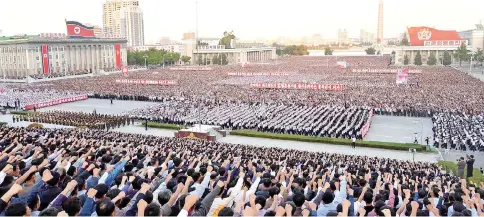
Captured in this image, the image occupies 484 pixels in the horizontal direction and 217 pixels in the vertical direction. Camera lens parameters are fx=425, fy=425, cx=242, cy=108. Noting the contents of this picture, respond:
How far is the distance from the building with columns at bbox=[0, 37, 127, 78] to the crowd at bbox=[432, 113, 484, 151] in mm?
70817

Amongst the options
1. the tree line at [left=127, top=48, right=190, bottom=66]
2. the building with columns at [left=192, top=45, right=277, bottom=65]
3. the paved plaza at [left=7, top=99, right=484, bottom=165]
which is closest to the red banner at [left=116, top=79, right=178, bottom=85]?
the paved plaza at [left=7, top=99, right=484, bottom=165]

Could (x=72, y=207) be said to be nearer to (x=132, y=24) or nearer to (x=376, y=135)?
(x=376, y=135)

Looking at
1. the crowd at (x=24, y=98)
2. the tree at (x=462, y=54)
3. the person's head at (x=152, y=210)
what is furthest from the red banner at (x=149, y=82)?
the tree at (x=462, y=54)

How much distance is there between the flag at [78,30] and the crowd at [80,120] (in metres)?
55.2

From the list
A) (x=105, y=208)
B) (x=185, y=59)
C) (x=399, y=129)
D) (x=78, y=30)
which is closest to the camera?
(x=105, y=208)

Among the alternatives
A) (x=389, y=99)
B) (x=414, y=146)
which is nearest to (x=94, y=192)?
(x=414, y=146)

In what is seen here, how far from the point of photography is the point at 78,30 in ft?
283

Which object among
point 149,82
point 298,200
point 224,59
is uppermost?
point 224,59

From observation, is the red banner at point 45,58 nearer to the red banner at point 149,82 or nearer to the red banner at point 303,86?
the red banner at point 149,82

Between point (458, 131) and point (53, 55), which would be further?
point (53, 55)

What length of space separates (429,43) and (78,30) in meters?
81.7

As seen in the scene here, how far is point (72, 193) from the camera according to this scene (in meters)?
6.20

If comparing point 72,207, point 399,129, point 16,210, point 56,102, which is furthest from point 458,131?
point 56,102

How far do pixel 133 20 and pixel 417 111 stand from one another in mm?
173655
